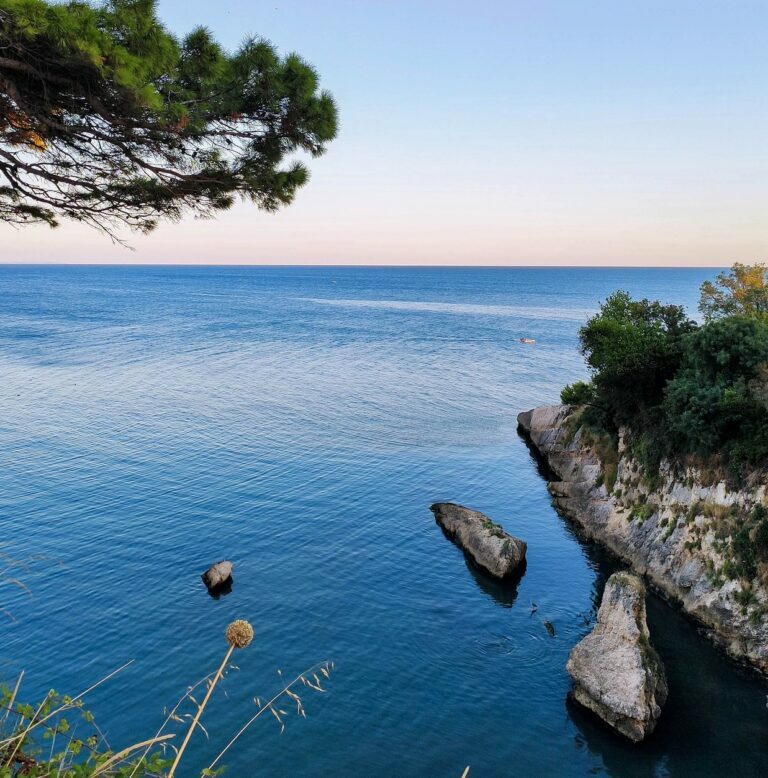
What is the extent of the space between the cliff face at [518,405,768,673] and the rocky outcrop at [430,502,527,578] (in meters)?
6.25

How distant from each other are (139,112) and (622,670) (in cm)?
2175

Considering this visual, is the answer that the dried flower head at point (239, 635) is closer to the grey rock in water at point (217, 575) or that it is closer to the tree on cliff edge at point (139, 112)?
the tree on cliff edge at point (139, 112)

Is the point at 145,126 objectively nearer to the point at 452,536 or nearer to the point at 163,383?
the point at 452,536

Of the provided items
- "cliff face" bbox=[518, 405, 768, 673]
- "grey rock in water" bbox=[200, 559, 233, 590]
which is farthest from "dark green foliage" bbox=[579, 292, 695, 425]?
"grey rock in water" bbox=[200, 559, 233, 590]

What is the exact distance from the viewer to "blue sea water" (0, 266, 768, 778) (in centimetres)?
1947

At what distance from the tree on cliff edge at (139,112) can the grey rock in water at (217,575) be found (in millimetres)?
17274

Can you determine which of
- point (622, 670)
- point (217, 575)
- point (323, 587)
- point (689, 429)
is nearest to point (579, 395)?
point (689, 429)

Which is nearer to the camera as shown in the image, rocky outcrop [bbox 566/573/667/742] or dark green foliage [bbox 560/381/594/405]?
rocky outcrop [bbox 566/573/667/742]

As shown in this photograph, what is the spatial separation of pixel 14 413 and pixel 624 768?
53.7 meters

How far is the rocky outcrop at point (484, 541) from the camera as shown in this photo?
2986 centimetres

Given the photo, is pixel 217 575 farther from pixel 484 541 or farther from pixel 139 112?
pixel 139 112

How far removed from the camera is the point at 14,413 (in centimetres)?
5347

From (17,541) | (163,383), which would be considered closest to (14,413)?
(163,383)

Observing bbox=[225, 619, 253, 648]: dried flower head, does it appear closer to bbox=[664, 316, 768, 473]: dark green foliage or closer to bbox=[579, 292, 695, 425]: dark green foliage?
bbox=[664, 316, 768, 473]: dark green foliage
